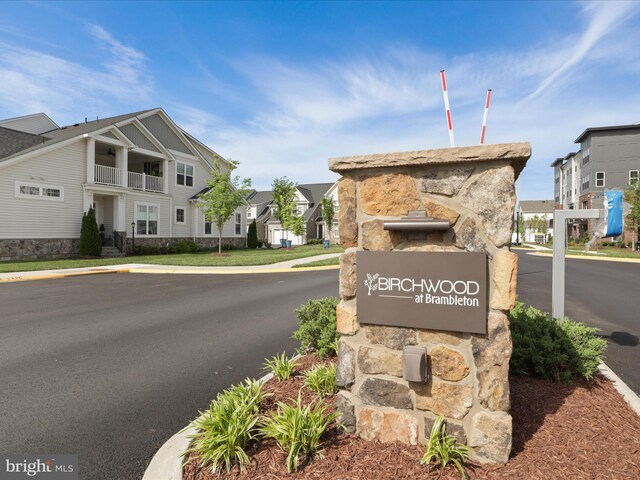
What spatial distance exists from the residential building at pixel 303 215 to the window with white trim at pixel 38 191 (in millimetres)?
28057

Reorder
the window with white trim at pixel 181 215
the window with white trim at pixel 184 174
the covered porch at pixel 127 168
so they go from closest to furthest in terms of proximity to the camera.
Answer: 1. the covered porch at pixel 127 168
2. the window with white trim at pixel 181 215
3. the window with white trim at pixel 184 174

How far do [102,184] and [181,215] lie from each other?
23.0 ft

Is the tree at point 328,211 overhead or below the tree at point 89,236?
overhead

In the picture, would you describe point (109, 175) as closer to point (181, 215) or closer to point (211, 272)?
point (181, 215)

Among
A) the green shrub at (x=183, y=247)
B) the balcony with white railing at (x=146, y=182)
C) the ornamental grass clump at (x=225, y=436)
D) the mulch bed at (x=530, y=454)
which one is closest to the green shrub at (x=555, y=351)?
the mulch bed at (x=530, y=454)

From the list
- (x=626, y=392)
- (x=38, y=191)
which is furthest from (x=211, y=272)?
(x=626, y=392)

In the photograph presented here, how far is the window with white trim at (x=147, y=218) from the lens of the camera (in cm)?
2530

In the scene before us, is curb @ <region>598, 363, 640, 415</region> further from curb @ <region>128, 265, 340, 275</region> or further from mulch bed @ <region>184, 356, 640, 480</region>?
curb @ <region>128, 265, 340, 275</region>

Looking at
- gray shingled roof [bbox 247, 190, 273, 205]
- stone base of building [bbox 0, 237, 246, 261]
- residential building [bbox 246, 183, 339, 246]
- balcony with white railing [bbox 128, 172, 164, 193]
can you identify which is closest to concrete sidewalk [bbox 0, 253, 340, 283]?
stone base of building [bbox 0, 237, 246, 261]

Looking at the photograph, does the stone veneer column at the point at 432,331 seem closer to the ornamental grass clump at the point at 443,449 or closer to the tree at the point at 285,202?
the ornamental grass clump at the point at 443,449

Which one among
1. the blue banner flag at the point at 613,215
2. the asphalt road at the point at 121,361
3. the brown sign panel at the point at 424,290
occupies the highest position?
the blue banner flag at the point at 613,215

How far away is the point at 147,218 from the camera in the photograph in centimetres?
2591

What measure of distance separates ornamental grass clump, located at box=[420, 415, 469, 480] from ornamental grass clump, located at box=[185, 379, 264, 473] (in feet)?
4.19

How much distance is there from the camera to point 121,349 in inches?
227
